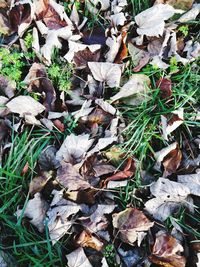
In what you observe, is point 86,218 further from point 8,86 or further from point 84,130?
point 8,86

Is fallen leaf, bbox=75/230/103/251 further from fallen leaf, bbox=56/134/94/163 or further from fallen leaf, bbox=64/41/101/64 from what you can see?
fallen leaf, bbox=64/41/101/64

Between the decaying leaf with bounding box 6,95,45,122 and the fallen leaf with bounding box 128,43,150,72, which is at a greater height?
the fallen leaf with bounding box 128,43,150,72

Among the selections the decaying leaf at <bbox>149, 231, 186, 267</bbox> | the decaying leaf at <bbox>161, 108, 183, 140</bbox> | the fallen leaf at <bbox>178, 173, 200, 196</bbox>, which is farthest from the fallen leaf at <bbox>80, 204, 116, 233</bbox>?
the decaying leaf at <bbox>161, 108, 183, 140</bbox>

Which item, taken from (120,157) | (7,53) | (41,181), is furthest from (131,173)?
(7,53)

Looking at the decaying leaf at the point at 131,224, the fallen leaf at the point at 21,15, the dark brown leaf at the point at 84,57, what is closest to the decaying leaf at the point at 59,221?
the decaying leaf at the point at 131,224

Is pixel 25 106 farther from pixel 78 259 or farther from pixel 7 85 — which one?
pixel 78 259

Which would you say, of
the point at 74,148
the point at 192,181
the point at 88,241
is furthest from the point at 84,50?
the point at 88,241
